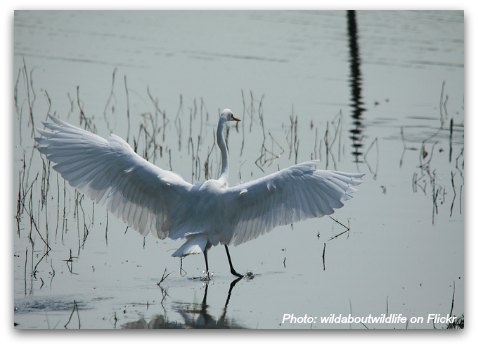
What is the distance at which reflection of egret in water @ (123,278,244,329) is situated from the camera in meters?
6.04

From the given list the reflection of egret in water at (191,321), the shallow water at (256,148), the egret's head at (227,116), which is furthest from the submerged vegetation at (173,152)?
the egret's head at (227,116)

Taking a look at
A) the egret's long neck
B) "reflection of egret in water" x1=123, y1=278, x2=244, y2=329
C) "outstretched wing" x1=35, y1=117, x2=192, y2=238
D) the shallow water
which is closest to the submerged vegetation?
the shallow water

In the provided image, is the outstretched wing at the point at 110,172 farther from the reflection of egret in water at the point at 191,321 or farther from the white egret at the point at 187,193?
the reflection of egret in water at the point at 191,321

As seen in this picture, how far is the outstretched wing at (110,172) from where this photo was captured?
6.41 m

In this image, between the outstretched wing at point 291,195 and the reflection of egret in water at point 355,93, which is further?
the reflection of egret in water at point 355,93

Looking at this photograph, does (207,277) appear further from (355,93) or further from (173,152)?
(355,93)

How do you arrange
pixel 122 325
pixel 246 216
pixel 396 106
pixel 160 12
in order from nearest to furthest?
pixel 122 325, pixel 246 216, pixel 160 12, pixel 396 106

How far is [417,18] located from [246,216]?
4.74 feet

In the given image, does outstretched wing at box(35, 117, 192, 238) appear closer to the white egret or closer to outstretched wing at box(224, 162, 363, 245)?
the white egret

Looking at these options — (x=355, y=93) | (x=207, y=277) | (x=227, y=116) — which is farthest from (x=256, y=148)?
(x=207, y=277)

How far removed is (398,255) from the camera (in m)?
6.78

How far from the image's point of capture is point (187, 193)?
646 cm

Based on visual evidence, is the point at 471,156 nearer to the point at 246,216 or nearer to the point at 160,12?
the point at 246,216
